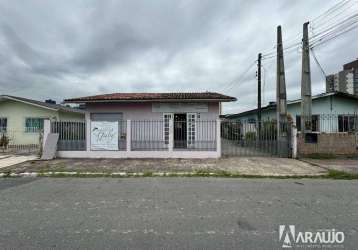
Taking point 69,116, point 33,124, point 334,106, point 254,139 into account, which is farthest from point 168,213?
point 69,116

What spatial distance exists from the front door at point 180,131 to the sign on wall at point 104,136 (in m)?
3.33

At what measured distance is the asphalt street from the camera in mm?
3314

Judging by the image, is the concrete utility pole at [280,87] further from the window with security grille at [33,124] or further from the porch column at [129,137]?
the window with security grille at [33,124]

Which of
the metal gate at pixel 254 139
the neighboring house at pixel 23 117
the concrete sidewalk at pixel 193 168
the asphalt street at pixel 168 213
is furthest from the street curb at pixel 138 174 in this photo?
the neighboring house at pixel 23 117

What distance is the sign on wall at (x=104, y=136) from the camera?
12.3m

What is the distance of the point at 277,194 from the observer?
5.88 m

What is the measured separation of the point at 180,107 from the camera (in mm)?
14359

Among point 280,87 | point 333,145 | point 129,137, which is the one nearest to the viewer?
point 129,137

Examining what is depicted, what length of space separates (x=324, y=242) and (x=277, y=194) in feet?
8.50

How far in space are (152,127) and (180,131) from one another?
169 cm

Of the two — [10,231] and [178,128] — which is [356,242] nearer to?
[10,231]

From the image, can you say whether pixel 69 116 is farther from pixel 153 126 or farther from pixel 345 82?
pixel 345 82

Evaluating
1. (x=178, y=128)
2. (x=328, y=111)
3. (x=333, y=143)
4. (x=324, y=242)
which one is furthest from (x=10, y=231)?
(x=328, y=111)

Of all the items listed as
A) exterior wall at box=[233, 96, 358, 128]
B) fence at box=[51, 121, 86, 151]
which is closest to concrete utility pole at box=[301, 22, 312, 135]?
exterior wall at box=[233, 96, 358, 128]
